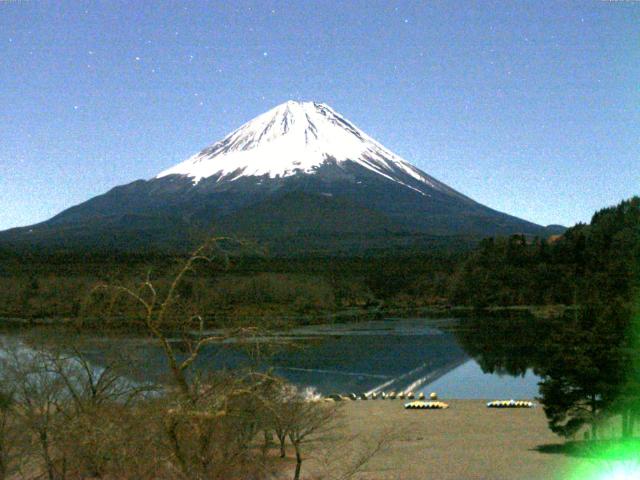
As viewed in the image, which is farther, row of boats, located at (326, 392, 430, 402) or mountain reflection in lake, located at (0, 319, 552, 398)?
mountain reflection in lake, located at (0, 319, 552, 398)

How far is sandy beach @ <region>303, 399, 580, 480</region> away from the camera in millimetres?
17719

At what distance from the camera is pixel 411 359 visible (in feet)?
155

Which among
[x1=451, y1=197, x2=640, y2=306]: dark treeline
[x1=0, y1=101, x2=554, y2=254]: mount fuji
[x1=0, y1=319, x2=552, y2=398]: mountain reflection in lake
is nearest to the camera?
[x1=0, y1=319, x2=552, y2=398]: mountain reflection in lake

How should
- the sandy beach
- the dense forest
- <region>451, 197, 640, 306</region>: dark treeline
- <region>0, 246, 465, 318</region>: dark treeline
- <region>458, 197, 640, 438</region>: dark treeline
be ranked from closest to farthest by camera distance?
the sandy beach → <region>458, 197, 640, 438</region>: dark treeline → <region>0, 246, 465, 318</region>: dark treeline → the dense forest → <region>451, 197, 640, 306</region>: dark treeline

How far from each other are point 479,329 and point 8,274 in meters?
A: 40.8

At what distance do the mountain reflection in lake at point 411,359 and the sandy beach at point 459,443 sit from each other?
→ 12.0 feet

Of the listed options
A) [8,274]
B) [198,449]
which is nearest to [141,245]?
[8,274]

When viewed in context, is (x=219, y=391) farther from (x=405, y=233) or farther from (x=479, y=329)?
(x=405, y=233)

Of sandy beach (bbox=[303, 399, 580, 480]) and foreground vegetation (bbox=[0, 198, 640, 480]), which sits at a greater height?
foreground vegetation (bbox=[0, 198, 640, 480])

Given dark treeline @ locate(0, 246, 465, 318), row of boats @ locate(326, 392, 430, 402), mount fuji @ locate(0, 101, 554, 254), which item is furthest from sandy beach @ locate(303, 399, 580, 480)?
mount fuji @ locate(0, 101, 554, 254)

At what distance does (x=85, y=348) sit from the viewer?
16672 millimetres

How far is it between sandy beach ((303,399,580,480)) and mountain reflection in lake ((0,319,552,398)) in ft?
12.0

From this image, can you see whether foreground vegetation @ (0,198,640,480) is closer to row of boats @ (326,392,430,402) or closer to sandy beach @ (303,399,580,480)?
sandy beach @ (303,399,580,480)

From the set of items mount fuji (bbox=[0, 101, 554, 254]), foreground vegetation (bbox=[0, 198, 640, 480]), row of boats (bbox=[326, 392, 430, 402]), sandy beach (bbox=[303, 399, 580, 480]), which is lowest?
row of boats (bbox=[326, 392, 430, 402])
